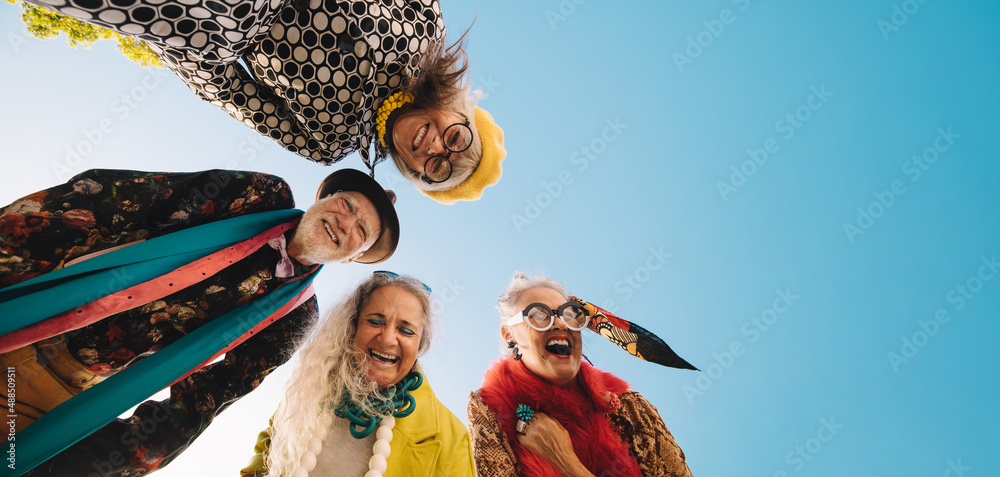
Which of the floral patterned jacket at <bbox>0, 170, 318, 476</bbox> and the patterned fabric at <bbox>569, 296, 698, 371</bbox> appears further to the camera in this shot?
the patterned fabric at <bbox>569, 296, 698, 371</bbox>

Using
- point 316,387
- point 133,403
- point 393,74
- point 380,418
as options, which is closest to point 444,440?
point 380,418

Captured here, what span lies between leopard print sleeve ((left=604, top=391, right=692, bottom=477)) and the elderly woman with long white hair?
103 cm

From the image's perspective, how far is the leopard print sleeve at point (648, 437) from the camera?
304 cm

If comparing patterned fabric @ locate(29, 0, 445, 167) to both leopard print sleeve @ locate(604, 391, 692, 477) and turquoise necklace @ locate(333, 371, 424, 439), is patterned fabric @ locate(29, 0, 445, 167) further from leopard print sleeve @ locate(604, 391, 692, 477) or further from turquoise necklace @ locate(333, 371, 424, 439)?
leopard print sleeve @ locate(604, 391, 692, 477)

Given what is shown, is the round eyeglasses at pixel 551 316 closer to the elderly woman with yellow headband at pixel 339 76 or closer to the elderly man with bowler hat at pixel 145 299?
the elderly woman with yellow headband at pixel 339 76

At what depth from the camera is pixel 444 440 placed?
9.50ft


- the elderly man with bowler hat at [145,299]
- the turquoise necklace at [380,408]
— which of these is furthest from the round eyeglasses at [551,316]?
the elderly man with bowler hat at [145,299]

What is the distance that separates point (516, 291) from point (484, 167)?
1003 millimetres

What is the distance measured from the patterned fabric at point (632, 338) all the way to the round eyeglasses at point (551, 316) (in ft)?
0.44

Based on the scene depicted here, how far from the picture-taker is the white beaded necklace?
261 centimetres

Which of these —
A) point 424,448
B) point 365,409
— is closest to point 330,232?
point 365,409

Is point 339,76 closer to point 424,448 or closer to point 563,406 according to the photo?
point 424,448

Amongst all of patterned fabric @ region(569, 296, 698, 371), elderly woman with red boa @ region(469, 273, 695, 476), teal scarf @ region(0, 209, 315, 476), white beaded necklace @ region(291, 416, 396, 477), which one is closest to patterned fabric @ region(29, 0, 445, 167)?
teal scarf @ region(0, 209, 315, 476)

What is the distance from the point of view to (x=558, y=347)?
3.30m
